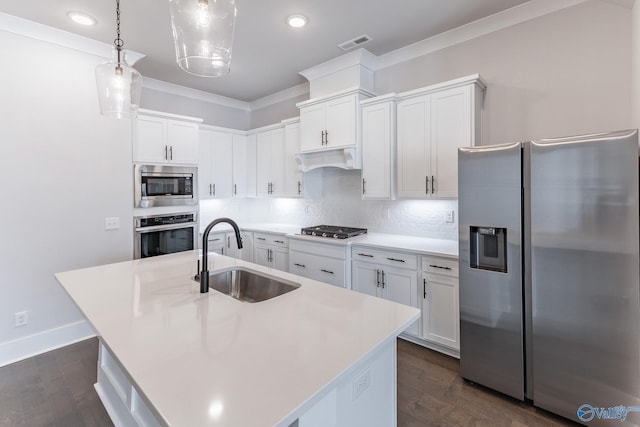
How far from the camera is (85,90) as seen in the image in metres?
3.17

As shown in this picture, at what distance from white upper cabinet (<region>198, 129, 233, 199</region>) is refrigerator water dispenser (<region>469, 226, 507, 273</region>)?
3.59 metres

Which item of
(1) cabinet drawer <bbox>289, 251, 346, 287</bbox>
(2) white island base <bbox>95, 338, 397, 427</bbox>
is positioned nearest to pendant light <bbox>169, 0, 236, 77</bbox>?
(2) white island base <bbox>95, 338, 397, 427</bbox>

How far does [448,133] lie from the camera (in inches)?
114

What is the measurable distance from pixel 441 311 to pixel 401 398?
0.85 metres

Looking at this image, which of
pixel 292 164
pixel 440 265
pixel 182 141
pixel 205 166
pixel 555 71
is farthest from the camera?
pixel 205 166

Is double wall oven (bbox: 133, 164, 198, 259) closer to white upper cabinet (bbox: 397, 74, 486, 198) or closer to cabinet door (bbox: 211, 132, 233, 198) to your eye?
cabinet door (bbox: 211, 132, 233, 198)

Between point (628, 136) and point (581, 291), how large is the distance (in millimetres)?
924

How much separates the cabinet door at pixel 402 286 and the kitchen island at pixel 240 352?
1380 mm

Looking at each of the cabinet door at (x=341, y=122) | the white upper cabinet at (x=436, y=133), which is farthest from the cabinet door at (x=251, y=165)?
the white upper cabinet at (x=436, y=133)

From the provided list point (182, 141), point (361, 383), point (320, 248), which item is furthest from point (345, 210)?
point (361, 383)

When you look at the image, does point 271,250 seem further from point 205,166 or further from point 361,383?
point 361,383

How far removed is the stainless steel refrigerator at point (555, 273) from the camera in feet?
5.82

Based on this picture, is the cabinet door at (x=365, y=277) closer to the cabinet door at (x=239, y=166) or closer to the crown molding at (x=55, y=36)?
the cabinet door at (x=239, y=166)

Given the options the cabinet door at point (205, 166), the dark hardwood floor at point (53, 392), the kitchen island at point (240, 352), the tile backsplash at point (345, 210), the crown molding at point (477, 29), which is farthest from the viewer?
the cabinet door at point (205, 166)
